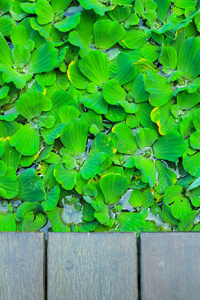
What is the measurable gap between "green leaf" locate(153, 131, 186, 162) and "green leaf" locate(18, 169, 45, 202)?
0.45 metres

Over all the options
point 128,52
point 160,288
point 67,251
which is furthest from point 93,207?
point 128,52

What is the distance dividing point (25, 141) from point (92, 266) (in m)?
0.52

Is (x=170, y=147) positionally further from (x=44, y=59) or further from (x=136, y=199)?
(x=44, y=59)

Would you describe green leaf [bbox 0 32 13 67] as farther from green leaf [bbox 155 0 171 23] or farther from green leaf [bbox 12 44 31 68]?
green leaf [bbox 155 0 171 23]

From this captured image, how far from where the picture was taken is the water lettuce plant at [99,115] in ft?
4.06

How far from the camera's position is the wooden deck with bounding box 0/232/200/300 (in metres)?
0.99

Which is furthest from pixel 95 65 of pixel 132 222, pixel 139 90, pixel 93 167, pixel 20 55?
pixel 132 222

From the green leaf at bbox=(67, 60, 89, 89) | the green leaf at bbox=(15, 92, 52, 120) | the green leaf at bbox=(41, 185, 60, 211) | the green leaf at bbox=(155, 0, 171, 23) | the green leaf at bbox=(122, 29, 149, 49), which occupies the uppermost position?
the green leaf at bbox=(155, 0, 171, 23)

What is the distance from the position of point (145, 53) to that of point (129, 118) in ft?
0.93

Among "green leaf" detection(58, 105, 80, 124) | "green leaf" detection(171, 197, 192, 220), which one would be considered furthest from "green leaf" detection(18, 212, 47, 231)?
"green leaf" detection(171, 197, 192, 220)

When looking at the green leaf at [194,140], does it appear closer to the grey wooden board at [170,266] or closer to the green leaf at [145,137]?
the green leaf at [145,137]

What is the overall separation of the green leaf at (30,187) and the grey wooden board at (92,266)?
240mm

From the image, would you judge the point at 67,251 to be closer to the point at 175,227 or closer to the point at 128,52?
the point at 175,227

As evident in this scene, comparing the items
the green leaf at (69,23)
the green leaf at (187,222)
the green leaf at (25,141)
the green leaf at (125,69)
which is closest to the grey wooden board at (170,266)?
the green leaf at (187,222)
